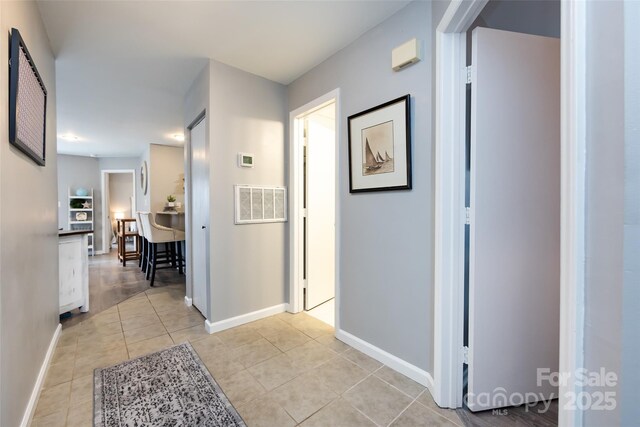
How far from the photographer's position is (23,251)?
1392 millimetres

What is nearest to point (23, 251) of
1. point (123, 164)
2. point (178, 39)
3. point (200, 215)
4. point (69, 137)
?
point (200, 215)

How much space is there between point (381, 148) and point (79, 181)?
7657 mm

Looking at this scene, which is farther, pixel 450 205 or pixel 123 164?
pixel 123 164

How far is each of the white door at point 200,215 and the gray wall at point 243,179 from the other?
13 centimetres

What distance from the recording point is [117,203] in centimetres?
784

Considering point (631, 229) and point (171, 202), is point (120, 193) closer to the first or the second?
point (171, 202)

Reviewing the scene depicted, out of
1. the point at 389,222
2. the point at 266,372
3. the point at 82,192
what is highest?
the point at 82,192

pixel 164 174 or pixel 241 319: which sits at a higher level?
pixel 164 174

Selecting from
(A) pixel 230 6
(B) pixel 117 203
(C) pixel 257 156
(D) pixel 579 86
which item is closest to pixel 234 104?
(C) pixel 257 156

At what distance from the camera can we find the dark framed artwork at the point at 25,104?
123 centimetres

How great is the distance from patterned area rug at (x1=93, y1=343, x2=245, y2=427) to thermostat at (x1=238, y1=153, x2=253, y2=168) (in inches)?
64.2

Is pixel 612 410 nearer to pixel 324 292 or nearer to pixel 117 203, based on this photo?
pixel 324 292

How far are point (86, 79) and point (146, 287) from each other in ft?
8.51

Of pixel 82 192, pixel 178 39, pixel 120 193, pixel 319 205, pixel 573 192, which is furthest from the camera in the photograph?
pixel 120 193
